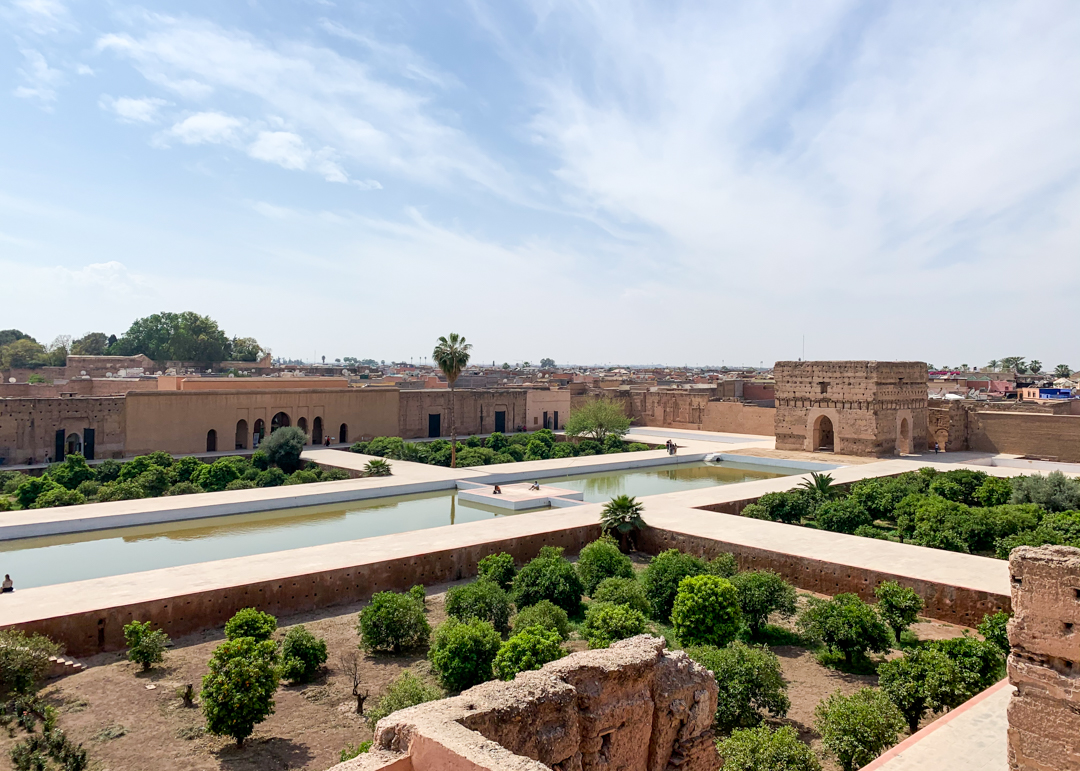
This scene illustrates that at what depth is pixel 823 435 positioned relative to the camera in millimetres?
28203

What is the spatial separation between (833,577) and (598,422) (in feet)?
57.0

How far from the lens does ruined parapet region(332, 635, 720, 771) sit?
14.0 ft

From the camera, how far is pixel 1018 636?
5.62 metres

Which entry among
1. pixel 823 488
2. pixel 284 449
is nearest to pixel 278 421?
pixel 284 449

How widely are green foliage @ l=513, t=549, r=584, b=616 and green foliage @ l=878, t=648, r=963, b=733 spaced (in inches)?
168

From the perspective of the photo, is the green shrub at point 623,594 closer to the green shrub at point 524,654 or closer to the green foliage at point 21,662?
the green shrub at point 524,654

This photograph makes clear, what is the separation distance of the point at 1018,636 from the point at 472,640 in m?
4.92

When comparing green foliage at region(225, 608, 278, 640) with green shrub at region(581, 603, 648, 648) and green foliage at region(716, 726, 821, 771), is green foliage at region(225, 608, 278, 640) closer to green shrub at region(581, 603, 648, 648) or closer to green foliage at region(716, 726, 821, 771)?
green shrub at region(581, 603, 648, 648)

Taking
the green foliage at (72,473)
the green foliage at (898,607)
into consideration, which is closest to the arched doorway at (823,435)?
the green foliage at (898,607)

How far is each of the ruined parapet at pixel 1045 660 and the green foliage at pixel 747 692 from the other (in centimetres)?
197

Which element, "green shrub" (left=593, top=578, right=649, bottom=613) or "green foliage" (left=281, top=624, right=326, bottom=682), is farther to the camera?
"green shrub" (left=593, top=578, right=649, bottom=613)

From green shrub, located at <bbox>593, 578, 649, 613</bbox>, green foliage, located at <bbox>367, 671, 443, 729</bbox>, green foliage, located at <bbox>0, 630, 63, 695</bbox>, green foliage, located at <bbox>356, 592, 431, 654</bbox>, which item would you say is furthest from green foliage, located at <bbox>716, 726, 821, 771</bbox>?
green foliage, located at <bbox>0, 630, 63, 695</bbox>

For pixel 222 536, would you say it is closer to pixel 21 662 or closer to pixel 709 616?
pixel 21 662

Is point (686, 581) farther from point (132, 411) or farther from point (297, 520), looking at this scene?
point (132, 411)
